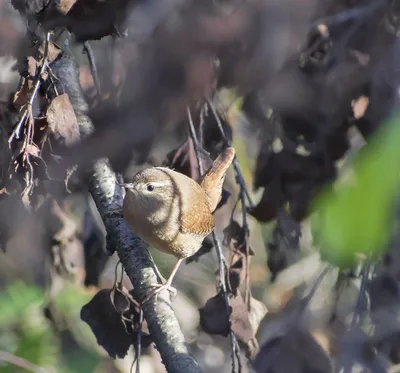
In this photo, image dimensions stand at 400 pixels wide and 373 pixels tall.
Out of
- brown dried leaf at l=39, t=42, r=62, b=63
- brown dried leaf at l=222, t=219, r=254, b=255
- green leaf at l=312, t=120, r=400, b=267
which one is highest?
green leaf at l=312, t=120, r=400, b=267

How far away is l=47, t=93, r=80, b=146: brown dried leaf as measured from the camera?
1670mm

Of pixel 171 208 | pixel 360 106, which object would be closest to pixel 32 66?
pixel 360 106

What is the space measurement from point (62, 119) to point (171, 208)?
1294 mm

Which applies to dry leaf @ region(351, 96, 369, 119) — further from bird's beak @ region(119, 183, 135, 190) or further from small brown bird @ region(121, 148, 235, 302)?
bird's beak @ region(119, 183, 135, 190)

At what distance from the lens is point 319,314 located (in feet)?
4.64

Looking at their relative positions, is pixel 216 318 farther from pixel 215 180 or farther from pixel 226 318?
pixel 215 180

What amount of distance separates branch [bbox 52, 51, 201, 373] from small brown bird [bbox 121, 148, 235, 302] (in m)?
0.06

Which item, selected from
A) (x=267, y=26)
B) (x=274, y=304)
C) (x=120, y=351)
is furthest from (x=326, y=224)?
(x=274, y=304)

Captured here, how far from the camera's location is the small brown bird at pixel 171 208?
8.88ft

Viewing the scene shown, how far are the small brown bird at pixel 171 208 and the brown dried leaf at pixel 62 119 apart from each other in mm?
912

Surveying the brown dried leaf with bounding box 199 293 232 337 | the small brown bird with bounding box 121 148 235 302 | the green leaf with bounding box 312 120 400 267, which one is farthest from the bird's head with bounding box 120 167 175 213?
the green leaf with bounding box 312 120 400 267

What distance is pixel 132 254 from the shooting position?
253cm

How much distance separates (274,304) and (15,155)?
11.9 ft

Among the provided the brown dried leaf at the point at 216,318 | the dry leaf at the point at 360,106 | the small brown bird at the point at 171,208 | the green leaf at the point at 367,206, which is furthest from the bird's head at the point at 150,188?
the green leaf at the point at 367,206
